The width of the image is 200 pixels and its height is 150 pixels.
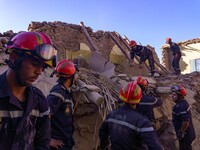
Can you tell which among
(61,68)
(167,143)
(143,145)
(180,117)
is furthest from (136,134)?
(167,143)

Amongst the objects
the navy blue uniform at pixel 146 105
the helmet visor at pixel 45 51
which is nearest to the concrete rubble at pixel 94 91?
the navy blue uniform at pixel 146 105

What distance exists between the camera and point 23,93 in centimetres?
183

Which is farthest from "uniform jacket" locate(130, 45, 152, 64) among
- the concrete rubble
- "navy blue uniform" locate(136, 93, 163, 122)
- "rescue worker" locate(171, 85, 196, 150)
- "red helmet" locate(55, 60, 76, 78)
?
"red helmet" locate(55, 60, 76, 78)

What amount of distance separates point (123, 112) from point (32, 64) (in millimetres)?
1571

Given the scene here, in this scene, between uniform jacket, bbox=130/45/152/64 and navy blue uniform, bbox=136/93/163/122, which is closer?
navy blue uniform, bbox=136/93/163/122

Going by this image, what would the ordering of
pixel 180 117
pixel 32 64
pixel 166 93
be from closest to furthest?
pixel 32 64, pixel 180 117, pixel 166 93

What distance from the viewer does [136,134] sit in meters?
2.91

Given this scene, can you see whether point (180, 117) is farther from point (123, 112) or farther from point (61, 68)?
point (61, 68)

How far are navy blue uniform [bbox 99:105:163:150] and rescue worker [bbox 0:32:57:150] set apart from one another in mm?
1269

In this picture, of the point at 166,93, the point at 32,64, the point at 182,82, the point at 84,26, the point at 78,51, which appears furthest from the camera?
the point at 84,26

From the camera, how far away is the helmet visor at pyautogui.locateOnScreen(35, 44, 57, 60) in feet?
5.82

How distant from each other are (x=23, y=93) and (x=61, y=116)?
1.38 m

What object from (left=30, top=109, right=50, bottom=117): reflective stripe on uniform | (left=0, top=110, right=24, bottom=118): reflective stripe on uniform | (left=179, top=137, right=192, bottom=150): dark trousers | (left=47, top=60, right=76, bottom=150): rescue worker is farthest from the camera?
(left=179, top=137, right=192, bottom=150): dark trousers

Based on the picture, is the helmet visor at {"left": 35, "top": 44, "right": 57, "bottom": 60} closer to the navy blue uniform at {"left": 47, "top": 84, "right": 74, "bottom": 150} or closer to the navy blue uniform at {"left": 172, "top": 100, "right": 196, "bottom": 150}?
the navy blue uniform at {"left": 47, "top": 84, "right": 74, "bottom": 150}
